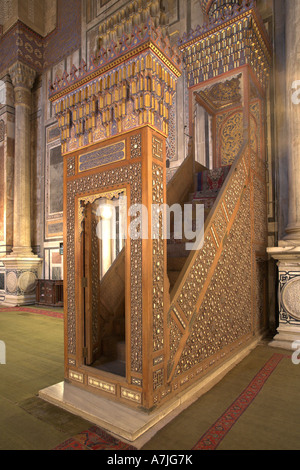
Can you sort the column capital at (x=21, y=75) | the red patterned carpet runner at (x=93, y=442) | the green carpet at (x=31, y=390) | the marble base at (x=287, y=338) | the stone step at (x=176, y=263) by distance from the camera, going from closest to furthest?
the red patterned carpet runner at (x=93, y=442) → the green carpet at (x=31, y=390) → the stone step at (x=176, y=263) → the marble base at (x=287, y=338) → the column capital at (x=21, y=75)

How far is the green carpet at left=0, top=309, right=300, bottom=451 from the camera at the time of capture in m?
1.60

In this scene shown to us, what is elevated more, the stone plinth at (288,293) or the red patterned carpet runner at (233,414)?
the stone plinth at (288,293)

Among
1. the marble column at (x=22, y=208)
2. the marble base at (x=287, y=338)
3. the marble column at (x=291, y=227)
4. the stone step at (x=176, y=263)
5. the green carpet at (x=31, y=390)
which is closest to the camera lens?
the green carpet at (x=31, y=390)

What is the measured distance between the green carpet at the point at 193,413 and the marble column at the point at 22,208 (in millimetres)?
4518

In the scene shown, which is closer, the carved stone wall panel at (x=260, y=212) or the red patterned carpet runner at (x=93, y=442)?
the red patterned carpet runner at (x=93, y=442)

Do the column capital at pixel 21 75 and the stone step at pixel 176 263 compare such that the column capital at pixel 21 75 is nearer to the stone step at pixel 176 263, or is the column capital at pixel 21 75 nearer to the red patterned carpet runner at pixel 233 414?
the stone step at pixel 176 263

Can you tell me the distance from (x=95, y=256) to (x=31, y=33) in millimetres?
8257

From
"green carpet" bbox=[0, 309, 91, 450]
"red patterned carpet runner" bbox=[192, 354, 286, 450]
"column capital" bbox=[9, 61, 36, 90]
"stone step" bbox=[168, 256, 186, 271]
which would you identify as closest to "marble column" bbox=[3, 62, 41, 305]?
"column capital" bbox=[9, 61, 36, 90]

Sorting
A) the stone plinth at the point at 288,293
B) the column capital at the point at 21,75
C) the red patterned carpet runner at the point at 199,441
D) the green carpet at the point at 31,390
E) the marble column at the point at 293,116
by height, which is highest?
the column capital at the point at 21,75

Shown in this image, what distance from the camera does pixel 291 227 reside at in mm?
3680

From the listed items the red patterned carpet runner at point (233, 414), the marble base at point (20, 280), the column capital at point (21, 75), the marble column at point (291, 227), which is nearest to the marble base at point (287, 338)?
the marble column at point (291, 227)

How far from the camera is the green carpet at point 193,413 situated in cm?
160

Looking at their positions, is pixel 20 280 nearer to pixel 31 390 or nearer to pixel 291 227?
pixel 31 390

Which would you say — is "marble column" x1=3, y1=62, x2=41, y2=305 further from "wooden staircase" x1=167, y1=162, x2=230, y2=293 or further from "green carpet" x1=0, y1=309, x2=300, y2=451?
"wooden staircase" x1=167, y1=162, x2=230, y2=293
